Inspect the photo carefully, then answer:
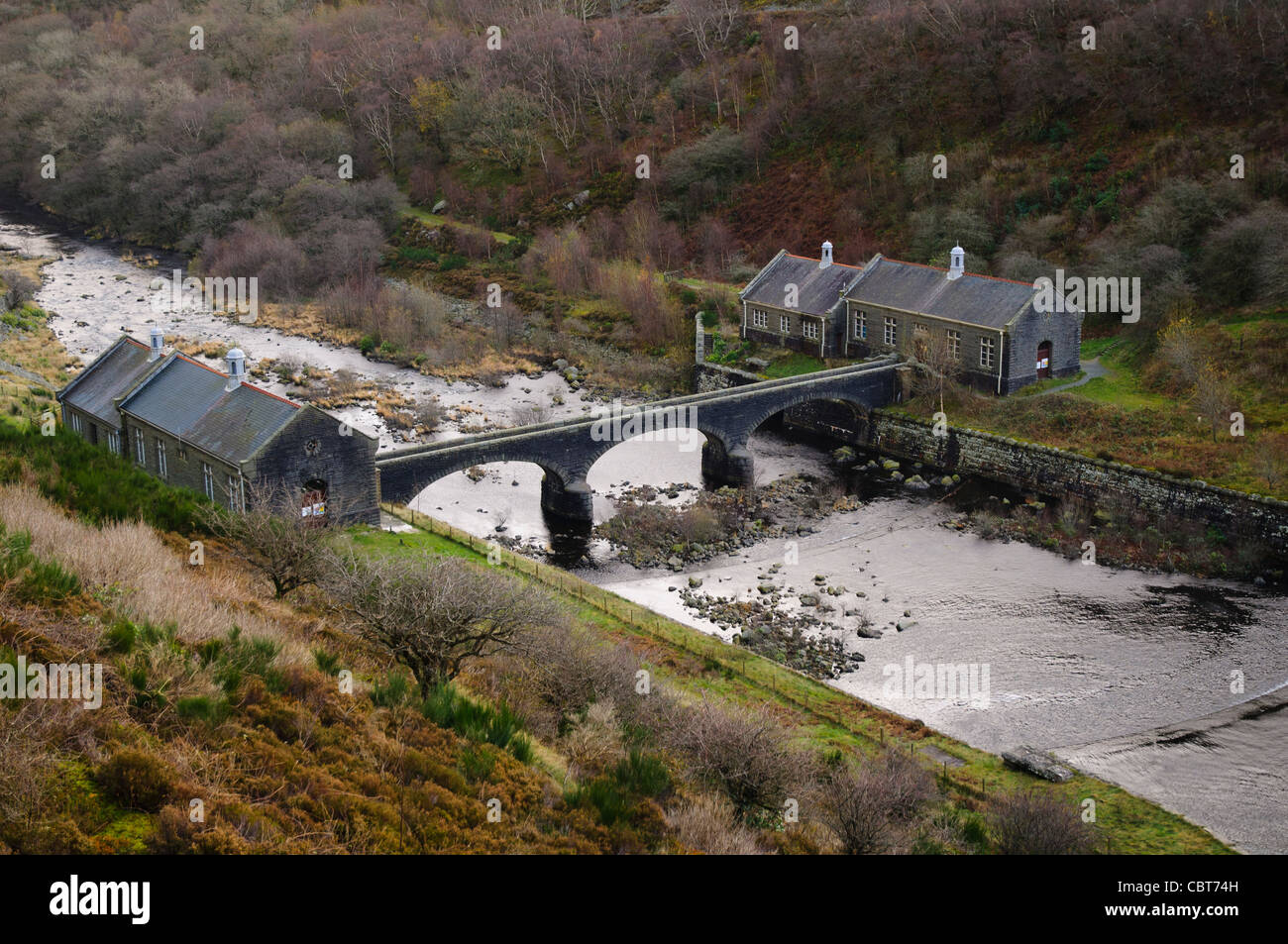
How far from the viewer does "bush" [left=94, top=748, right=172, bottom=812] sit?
44.7ft

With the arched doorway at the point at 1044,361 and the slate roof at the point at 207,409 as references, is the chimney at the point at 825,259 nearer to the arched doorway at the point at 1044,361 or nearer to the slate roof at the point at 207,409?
the arched doorway at the point at 1044,361

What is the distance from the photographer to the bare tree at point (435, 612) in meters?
21.5

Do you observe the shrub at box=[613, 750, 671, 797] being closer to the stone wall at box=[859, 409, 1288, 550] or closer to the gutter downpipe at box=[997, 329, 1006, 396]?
the stone wall at box=[859, 409, 1288, 550]

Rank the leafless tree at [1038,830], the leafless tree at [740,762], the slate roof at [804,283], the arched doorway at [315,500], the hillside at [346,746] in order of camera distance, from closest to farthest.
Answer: the hillside at [346,746] < the leafless tree at [1038,830] < the leafless tree at [740,762] < the arched doorway at [315,500] < the slate roof at [804,283]

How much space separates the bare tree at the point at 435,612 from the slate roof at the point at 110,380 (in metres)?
20.3

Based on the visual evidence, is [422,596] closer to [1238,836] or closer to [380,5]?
[1238,836]

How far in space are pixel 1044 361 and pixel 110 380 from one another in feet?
128

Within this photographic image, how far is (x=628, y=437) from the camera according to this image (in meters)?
47.8

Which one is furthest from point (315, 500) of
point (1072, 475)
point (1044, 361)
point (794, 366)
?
point (1044, 361)

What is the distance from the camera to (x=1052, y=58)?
7650 centimetres

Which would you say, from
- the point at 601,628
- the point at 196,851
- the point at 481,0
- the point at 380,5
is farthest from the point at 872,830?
the point at 380,5

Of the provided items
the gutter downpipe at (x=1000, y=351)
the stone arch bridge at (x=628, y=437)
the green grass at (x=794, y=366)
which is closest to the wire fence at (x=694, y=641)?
the stone arch bridge at (x=628, y=437)

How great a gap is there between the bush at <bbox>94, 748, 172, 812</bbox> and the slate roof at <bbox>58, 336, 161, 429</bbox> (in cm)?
2933

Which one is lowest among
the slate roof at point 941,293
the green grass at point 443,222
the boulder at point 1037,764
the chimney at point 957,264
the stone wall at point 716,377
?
the boulder at point 1037,764
